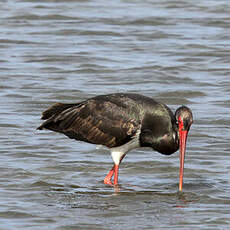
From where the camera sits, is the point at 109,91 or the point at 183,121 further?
the point at 109,91

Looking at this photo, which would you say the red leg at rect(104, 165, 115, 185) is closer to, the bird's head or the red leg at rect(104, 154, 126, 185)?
the red leg at rect(104, 154, 126, 185)

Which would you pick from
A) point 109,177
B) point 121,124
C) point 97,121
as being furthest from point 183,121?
point 109,177

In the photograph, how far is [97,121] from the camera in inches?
436

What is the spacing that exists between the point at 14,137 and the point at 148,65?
5.87 m

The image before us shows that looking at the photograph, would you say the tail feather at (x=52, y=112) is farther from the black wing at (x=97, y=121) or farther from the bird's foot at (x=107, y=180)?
the bird's foot at (x=107, y=180)

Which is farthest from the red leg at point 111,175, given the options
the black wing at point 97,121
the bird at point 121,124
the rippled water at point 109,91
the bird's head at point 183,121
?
the bird's head at point 183,121

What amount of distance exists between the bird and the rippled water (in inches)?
18.9

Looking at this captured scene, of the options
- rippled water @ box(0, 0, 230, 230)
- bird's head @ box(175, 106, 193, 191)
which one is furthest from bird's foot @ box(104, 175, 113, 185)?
bird's head @ box(175, 106, 193, 191)

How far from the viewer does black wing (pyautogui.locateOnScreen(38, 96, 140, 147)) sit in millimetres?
10758

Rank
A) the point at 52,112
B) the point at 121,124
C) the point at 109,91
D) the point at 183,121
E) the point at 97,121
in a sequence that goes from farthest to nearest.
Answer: the point at 109,91
the point at 52,112
the point at 97,121
the point at 121,124
the point at 183,121

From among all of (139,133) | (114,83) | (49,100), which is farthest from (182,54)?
(139,133)

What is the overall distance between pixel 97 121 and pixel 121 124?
43 cm

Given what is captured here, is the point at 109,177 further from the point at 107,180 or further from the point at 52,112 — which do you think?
the point at 52,112

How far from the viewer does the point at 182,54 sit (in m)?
19.7
